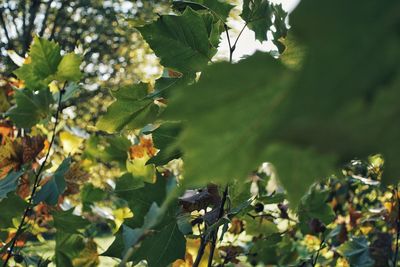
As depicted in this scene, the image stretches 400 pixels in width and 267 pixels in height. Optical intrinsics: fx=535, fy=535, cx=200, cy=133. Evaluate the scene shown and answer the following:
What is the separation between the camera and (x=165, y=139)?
0.75 metres

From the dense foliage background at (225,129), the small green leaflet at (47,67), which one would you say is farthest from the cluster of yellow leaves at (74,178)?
the small green leaflet at (47,67)

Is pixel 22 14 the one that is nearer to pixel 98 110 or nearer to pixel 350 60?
pixel 98 110

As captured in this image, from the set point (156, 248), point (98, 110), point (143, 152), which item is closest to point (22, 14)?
point (98, 110)

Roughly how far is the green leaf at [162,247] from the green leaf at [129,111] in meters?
0.17

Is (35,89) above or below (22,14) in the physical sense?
above

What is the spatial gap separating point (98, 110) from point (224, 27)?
24.2ft

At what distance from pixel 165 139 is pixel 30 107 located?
649 millimetres

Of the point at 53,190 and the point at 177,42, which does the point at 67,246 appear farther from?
the point at 177,42

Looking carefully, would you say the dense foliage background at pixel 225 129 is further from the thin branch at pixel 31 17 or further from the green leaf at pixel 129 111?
the thin branch at pixel 31 17

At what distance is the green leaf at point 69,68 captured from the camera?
47.6 inches

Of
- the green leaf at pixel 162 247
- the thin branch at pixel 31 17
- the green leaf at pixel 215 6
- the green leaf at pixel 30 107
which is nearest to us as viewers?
the green leaf at pixel 162 247

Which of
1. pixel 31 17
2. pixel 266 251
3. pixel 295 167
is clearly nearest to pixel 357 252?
pixel 266 251

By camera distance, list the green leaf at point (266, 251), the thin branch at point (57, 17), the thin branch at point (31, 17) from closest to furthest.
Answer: the green leaf at point (266, 251) → the thin branch at point (31, 17) → the thin branch at point (57, 17)

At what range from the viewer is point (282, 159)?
22cm
